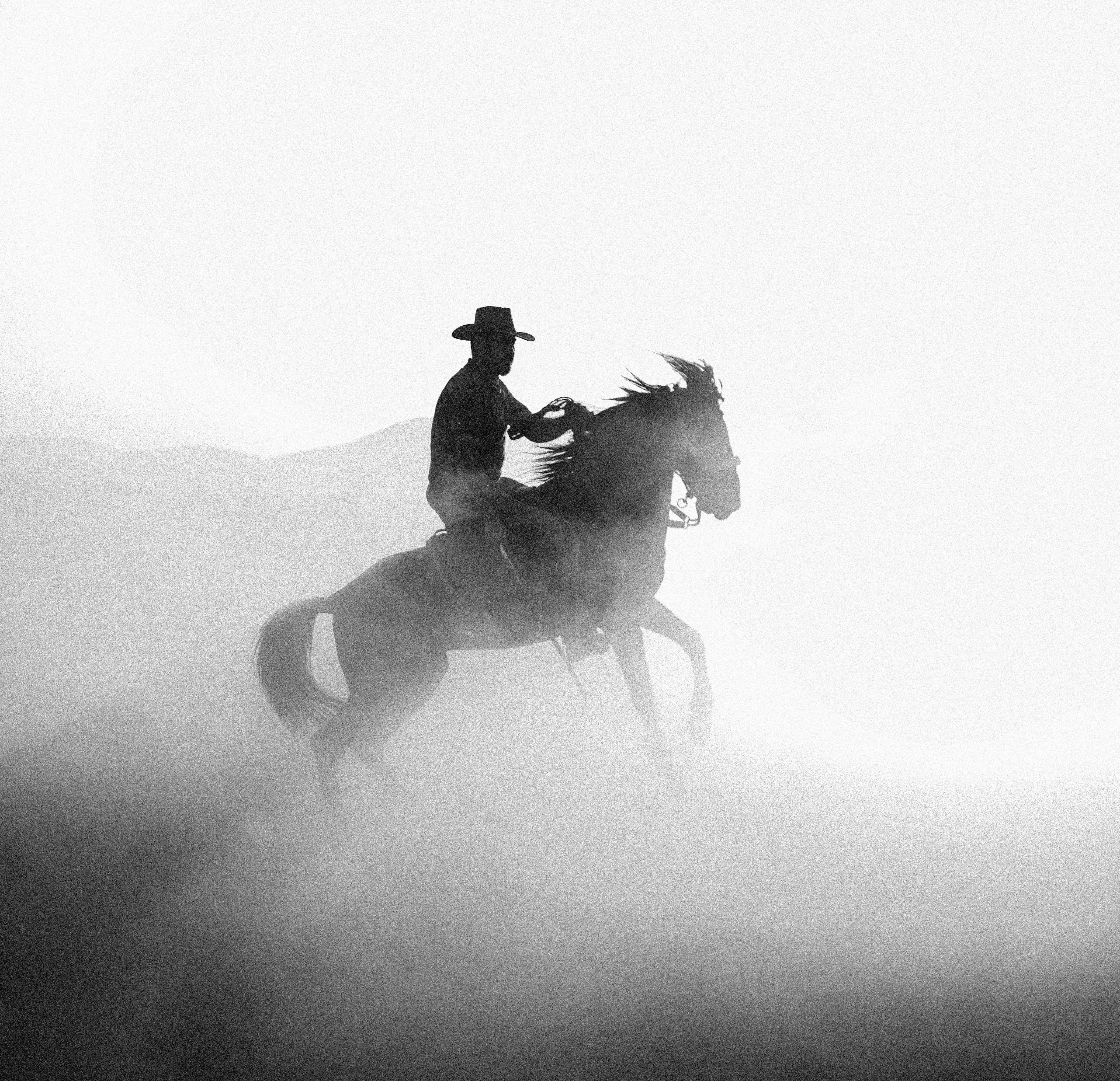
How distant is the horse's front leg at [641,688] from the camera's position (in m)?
6.23

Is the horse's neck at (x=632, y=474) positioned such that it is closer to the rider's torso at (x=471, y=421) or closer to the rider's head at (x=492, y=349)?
the rider's torso at (x=471, y=421)

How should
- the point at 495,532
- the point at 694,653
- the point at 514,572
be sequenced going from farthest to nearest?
the point at 694,653 → the point at 514,572 → the point at 495,532

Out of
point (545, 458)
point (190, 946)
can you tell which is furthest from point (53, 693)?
point (545, 458)

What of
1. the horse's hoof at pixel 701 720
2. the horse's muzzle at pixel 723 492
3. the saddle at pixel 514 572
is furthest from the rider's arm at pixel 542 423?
the horse's hoof at pixel 701 720

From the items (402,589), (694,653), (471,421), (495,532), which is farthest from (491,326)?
(694,653)

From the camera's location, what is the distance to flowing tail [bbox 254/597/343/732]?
675cm

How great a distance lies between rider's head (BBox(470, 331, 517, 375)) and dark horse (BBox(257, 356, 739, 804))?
0.69 m

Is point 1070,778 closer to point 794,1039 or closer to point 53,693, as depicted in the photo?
point 794,1039

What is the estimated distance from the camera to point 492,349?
6.18m

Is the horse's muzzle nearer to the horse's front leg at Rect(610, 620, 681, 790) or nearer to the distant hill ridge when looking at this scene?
the horse's front leg at Rect(610, 620, 681, 790)

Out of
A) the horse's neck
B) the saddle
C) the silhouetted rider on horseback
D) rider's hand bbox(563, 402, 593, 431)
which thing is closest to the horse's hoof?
the silhouetted rider on horseback

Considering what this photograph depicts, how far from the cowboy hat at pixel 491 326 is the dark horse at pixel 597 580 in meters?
0.78

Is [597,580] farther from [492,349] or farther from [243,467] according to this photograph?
[243,467]

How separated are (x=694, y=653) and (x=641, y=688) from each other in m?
0.40
